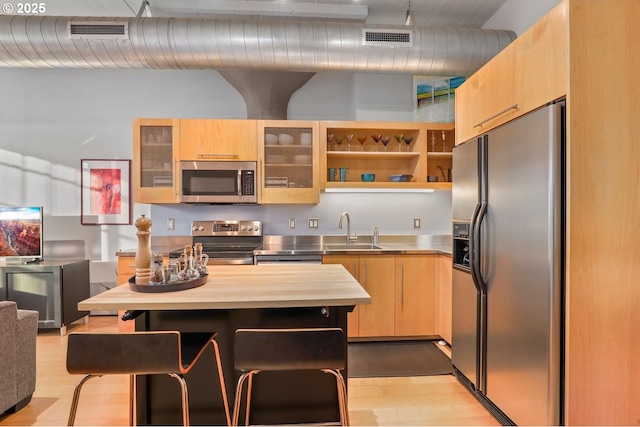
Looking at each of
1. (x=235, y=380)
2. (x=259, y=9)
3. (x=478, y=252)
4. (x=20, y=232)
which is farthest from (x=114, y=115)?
(x=478, y=252)

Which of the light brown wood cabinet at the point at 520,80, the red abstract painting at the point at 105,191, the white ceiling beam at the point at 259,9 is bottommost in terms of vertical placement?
the red abstract painting at the point at 105,191

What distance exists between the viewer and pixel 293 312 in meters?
1.74

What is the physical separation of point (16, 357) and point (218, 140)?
2218mm

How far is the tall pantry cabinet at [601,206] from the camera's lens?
1.46m

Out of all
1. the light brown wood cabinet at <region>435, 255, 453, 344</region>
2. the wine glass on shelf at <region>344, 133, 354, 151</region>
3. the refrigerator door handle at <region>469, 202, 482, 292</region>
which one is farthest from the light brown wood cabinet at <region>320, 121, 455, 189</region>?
the refrigerator door handle at <region>469, 202, 482, 292</region>

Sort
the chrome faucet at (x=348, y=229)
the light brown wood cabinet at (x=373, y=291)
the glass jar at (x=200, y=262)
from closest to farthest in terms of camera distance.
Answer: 1. the glass jar at (x=200, y=262)
2. the light brown wood cabinet at (x=373, y=291)
3. the chrome faucet at (x=348, y=229)

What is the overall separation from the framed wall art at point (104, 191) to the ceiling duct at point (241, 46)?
1.26 m

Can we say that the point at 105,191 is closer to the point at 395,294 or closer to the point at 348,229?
the point at 348,229

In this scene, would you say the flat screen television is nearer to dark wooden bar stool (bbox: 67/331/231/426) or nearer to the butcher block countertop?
the butcher block countertop

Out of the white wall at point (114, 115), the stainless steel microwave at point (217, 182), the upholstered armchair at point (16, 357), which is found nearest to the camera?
the upholstered armchair at point (16, 357)

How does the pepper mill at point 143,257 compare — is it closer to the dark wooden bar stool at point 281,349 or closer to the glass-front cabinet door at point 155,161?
the dark wooden bar stool at point 281,349

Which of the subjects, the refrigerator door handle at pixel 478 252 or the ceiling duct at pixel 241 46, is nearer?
the refrigerator door handle at pixel 478 252

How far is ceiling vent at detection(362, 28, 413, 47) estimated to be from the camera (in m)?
2.69

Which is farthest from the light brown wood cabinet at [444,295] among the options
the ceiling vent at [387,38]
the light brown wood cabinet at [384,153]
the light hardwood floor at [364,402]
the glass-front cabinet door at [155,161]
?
the glass-front cabinet door at [155,161]
